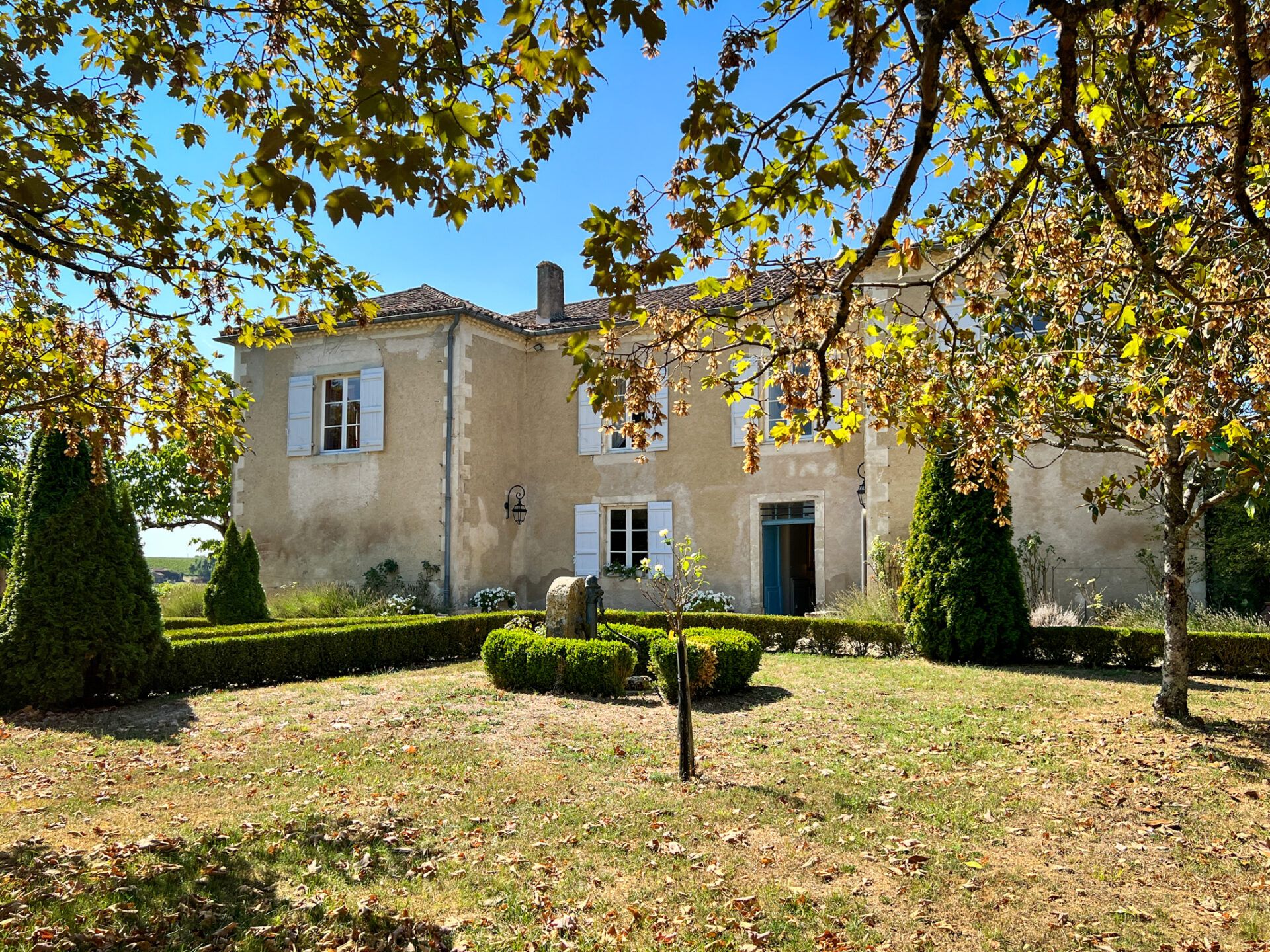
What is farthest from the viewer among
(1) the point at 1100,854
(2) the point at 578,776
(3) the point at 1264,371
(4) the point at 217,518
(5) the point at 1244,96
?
(4) the point at 217,518

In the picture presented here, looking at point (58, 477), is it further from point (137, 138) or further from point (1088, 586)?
point (1088, 586)

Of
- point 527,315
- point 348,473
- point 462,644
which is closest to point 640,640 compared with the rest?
point 462,644

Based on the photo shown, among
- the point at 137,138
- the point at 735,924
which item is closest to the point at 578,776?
the point at 735,924

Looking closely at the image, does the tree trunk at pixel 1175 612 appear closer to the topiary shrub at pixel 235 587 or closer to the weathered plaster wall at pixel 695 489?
the weathered plaster wall at pixel 695 489

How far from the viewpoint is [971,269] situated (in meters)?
4.47

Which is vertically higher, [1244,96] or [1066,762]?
[1244,96]

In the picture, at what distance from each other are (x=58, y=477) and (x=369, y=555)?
7.91 meters

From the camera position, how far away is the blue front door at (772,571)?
50.7 ft

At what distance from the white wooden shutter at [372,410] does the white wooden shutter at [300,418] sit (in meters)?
1.18

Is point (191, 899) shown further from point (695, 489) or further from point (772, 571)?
point (772, 571)

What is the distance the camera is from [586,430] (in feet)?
53.6

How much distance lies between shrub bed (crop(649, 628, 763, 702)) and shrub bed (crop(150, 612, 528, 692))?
373cm

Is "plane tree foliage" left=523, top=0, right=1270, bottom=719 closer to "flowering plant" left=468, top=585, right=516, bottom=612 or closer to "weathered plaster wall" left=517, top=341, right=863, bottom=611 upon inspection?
"weathered plaster wall" left=517, top=341, right=863, bottom=611

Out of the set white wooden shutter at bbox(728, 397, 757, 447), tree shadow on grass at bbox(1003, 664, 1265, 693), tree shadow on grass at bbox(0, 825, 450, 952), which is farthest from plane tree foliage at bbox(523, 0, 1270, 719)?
white wooden shutter at bbox(728, 397, 757, 447)
